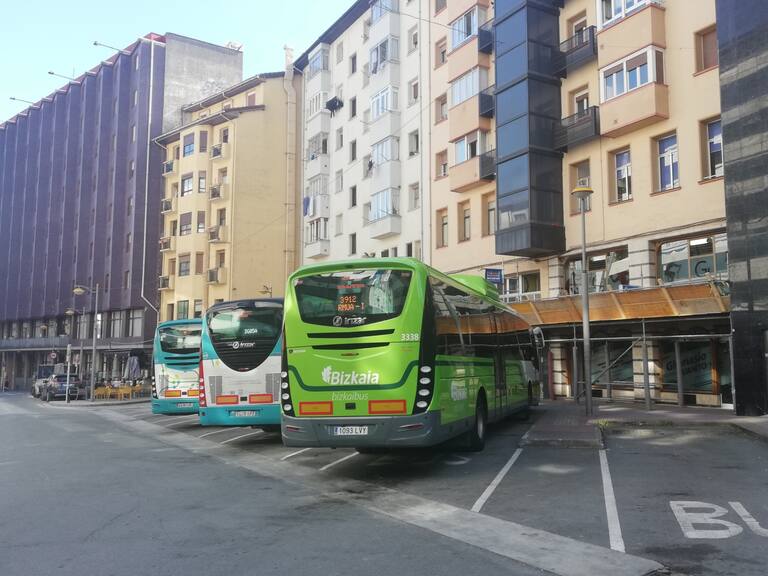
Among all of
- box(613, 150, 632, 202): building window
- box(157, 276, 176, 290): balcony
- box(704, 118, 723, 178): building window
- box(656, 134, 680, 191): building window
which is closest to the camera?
box(704, 118, 723, 178): building window

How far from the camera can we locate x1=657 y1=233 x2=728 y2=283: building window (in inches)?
747

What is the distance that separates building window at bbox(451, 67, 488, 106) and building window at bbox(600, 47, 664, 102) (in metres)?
6.82

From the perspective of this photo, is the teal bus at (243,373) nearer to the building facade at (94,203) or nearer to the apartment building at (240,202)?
the apartment building at (240,202)

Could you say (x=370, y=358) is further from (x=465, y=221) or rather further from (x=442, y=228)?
(x=442, y=228)

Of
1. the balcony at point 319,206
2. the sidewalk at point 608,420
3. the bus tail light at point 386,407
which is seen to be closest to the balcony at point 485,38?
the sidewalk at point 608,420

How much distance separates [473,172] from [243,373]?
656 inches

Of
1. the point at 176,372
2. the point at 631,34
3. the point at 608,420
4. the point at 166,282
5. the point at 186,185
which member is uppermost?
the point at 186,185

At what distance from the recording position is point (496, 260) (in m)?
27.4

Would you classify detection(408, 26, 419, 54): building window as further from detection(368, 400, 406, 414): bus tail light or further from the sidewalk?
detection(368, 400, 406, 414): bus tail light

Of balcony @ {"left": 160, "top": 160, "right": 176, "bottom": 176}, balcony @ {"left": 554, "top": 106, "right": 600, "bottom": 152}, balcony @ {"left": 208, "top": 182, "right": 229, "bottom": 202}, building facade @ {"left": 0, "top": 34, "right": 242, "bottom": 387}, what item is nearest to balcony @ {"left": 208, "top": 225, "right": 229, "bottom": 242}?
balcony @ {"left": 208, "top": 182, "right": 229, "bottom": 202}

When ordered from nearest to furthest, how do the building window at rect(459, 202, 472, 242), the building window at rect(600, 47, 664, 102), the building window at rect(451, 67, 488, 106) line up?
1. the building window at rect(600, 47, 664, 102)
2. the building window at rect(451, 67, 488, 106)
3. the building window at rect(459, 202, 472, 242)

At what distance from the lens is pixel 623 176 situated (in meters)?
22.6

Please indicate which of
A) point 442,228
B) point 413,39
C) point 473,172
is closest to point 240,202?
point 413,39

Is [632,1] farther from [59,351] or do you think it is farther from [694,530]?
[59,351]
